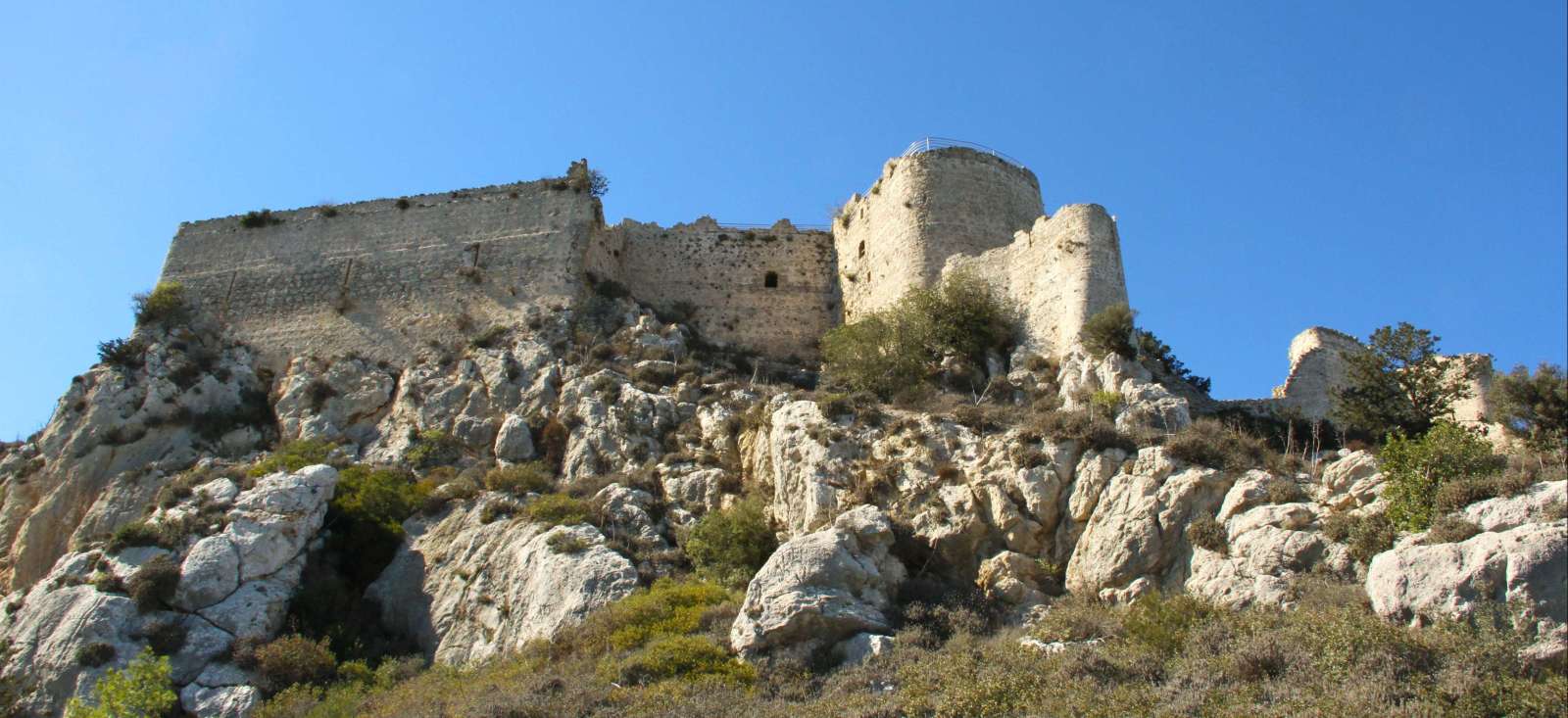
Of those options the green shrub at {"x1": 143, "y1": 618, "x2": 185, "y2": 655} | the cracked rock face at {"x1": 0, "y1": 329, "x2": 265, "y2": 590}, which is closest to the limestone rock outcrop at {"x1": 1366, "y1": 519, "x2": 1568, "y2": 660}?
the green shrub at {"x1": 143, "y1": 618, "x2": 185, "y2": 655}

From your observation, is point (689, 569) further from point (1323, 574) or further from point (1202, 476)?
point (1323, 574)

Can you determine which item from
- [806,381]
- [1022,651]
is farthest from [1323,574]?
[806,381]

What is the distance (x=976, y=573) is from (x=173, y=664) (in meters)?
11.8

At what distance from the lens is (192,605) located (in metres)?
19.8

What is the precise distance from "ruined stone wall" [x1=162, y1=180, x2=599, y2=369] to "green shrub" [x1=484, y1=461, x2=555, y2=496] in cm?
661

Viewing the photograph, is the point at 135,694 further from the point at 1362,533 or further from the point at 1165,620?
the point at 1362,533

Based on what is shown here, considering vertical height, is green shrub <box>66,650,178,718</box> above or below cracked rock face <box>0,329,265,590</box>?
below

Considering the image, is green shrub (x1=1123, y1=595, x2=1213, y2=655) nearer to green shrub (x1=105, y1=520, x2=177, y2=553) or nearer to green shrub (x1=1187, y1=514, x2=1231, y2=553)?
green shrub (x1=1187, y1=514, x2=1231, y2=553)

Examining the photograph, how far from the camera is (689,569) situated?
2028 centimetres

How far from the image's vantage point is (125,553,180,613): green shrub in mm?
19688

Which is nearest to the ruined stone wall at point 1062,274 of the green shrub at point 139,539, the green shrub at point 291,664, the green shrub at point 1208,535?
the green shrub at point 1208,535

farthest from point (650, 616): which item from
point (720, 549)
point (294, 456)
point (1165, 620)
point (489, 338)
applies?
point (489, 338)

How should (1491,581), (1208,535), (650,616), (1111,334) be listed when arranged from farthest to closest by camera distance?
(1111,334)
(650,616)
(1208,535)
(1491,581)

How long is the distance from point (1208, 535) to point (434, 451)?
49.9 ft
